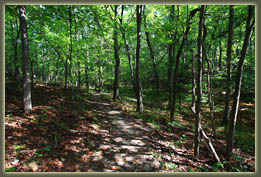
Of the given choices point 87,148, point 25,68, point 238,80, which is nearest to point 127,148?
point 87,148

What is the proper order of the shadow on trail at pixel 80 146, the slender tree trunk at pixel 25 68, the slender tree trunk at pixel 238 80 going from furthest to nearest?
1. the slender tree trunk at pixel 25 68
2. the slender tree trunk at pixel 238 80
3. the shadow on trail at pixel 80 146

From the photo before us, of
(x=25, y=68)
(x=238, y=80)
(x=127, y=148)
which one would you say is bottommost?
(x=127, y=148)

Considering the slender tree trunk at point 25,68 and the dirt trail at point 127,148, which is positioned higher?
the slender tree trunk at point 25,68

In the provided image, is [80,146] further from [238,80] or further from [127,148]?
[238,80]

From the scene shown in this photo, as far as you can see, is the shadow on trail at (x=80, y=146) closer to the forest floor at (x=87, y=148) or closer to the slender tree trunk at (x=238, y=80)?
the forest floor at (x=87, y=148)

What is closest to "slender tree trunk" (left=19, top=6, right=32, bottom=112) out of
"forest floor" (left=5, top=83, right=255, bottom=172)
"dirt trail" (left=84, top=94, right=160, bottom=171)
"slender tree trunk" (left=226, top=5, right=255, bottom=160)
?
"forest floor" (left=5, top=83, right=255, bottom=172)

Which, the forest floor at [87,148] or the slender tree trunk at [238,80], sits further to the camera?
→ the slender tree trunk at [238,80]

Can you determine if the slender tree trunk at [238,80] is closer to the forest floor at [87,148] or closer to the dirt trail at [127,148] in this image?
the forest floor at [87,148]

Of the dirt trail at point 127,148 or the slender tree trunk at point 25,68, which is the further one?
the slender tree trunk at point 25,68

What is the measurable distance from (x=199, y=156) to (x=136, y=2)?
545 cm

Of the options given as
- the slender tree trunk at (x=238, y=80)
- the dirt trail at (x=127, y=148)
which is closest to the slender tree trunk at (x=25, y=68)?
the dirt trail at (x=127, y=148)

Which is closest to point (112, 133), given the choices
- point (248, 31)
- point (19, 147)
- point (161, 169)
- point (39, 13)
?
point (161, 169)

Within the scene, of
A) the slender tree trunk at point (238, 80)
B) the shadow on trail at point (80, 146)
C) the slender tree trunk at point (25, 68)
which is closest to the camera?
the shadow on trail at point (80, 146)

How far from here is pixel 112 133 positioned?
5812 millimetres
